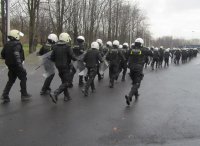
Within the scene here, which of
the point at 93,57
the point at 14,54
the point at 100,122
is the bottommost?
the point at 100,122

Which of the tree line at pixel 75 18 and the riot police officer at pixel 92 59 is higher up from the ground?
the tree line at pixel 75 18

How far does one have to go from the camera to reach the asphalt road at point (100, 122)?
5695 mm

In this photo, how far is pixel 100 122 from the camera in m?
6.95

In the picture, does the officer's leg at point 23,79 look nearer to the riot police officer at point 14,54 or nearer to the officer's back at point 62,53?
the riot police officer at point 14,54

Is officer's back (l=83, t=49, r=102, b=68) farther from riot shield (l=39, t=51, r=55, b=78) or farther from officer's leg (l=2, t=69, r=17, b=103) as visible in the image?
officer's leg (l=2, t=69, r=17, b=103)

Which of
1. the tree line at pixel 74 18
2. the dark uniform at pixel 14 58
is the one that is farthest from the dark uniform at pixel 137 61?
the tree line at pixel 74 18

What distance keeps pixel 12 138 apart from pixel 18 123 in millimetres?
1007

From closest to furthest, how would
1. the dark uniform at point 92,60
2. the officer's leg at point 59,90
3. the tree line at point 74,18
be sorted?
the officer's leg at point 59,90 < the dark uniform at point 92,60 < the tree line at point 74,18

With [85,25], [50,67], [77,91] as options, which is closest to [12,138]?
[50,67]

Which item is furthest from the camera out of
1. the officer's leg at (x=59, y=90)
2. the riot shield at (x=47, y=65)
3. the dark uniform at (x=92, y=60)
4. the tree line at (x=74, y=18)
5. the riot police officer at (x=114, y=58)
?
the tree line at (x=74, y=18)

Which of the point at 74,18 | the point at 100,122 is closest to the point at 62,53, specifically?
the point at 100,122

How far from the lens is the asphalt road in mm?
5695

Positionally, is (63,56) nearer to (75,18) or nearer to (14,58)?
(14,58)

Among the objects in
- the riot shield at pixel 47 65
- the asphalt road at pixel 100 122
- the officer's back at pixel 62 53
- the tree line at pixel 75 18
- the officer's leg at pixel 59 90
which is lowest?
the asphalt road at pixel 100 122
